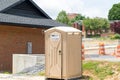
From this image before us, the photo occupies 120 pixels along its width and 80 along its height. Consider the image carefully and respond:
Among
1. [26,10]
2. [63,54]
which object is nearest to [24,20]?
[26,10]

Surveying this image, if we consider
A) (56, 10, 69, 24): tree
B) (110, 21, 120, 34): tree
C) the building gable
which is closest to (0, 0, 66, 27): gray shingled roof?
the building gable

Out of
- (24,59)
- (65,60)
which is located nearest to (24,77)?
(65,60)

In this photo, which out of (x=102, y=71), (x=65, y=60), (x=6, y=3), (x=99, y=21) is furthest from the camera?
(x=99, y=21)

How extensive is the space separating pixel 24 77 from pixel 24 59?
487cm

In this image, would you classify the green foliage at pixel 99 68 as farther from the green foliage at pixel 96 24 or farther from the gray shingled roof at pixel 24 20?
the green foliage at pixel 96 24

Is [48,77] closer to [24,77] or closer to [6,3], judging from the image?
[24,77]

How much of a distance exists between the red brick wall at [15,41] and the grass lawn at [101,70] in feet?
35.7

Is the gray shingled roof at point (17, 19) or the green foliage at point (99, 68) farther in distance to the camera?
the gray shingled roof at point (17, 19)

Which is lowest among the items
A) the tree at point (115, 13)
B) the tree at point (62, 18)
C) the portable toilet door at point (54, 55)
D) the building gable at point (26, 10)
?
the portable toilet door at point (54, 55)

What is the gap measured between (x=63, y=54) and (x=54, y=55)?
0.46 meters

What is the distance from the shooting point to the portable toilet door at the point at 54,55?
15.1 m

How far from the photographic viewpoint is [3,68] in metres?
27.0

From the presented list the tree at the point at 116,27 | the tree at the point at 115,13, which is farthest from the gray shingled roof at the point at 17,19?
the tree at the point at 115,13

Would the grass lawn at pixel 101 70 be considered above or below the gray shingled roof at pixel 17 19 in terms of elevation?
below
